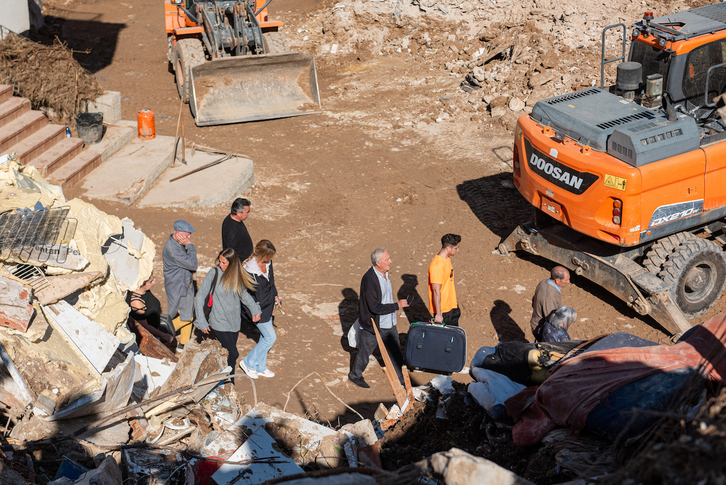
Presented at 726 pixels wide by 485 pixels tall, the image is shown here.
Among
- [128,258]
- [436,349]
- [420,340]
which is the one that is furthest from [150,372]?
[436,349]

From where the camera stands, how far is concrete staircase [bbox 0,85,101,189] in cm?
939

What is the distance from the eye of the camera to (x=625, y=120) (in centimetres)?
657

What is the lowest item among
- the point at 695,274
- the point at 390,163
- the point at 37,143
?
the point at 390,163

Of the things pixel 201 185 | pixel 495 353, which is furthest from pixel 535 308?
pixel 201 185

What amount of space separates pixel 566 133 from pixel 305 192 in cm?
466

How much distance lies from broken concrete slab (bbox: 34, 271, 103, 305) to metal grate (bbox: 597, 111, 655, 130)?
523cm

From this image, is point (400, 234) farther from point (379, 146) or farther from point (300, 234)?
point (379, 146)

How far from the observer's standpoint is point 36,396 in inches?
164

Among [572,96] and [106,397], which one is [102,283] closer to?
[106,397]

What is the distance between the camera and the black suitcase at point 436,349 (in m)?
5.56

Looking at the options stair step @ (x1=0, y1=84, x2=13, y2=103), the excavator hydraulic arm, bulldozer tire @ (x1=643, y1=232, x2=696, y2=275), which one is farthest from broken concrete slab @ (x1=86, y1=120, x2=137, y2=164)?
bulldozer tire @ (x1=643, y1=232, x2=696, y2=275)

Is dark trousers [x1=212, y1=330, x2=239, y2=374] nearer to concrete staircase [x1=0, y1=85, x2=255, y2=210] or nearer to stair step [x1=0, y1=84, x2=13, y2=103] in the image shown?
concrete staircase [x1=0, y1=85, x2=255, y2=210]

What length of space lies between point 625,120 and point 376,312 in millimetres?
3424

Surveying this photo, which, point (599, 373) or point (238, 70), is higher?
point (599, 373)
